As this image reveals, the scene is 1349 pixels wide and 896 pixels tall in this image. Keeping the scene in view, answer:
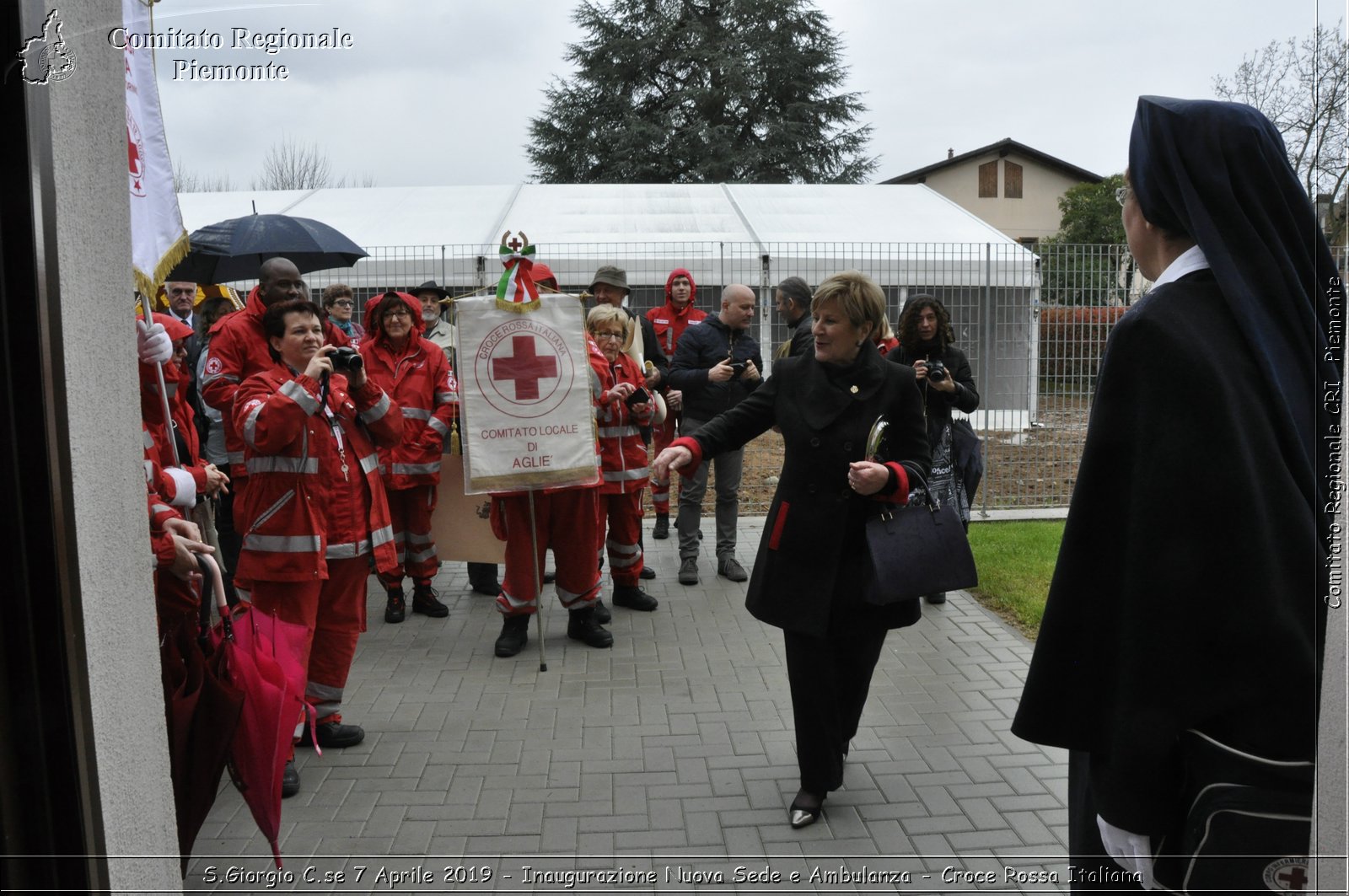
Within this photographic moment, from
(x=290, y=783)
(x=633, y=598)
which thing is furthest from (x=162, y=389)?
(x=633, y=598)

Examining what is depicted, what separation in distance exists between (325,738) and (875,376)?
2.82m

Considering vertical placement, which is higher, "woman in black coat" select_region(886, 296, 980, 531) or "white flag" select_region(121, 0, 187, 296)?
"white flag" select_region(121, 0, 187, 296)

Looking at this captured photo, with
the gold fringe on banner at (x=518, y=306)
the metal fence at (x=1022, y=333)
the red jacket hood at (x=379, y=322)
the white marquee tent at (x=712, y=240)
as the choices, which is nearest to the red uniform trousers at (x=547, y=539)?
the gold fringe on banner at (x=518, y=306)

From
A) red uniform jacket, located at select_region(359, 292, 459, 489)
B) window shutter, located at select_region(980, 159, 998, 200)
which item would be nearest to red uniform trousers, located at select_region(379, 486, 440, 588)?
red uniform jacket, located at select_region(359, 292, 459, 489)

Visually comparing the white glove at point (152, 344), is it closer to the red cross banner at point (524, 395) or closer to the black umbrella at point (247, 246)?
the red cross banner at point (524, 395)

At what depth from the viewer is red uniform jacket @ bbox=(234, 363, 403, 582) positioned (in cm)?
403

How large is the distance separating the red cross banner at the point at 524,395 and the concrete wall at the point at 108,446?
10.3 ft

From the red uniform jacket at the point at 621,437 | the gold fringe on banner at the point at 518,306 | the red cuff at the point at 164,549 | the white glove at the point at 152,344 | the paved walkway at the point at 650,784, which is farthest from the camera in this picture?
the red uniform jacket at the point at 621,437

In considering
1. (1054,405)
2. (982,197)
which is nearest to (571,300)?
(1054,405)

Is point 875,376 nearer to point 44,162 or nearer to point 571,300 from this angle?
point 571,300

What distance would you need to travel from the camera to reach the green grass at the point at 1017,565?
21.4 feet

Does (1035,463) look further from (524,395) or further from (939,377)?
(524,395)

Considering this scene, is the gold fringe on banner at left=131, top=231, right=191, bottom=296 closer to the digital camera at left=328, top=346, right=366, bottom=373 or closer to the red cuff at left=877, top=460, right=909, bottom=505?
the digital camera at left=328, top=346, right=366, bottom=373

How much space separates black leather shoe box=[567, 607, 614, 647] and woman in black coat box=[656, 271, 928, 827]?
2.29m
